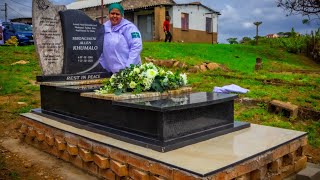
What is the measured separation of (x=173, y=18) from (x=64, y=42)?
22.9 meters

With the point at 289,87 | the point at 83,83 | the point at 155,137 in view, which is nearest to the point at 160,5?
the point at 289,87

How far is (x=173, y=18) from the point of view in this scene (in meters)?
28.4

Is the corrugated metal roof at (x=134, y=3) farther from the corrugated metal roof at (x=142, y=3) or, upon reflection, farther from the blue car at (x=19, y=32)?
the blue car at (x=19, y=32)

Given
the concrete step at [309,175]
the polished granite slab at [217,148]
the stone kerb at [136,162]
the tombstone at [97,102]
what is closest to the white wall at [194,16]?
the tombstone at [97,102]

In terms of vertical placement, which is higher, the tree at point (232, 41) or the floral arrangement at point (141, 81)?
the tree at point (232, 41)

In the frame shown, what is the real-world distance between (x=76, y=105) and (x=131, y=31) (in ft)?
5.20

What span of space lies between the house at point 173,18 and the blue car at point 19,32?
319 inches

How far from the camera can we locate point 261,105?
26.7 ft

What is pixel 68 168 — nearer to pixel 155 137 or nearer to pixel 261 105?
pixel 155 137

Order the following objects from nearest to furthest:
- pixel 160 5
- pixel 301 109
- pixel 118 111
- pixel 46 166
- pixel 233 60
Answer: pixel 118 111 → pixel 46 166 → pixel 301 109 → pixel 233 60 → pixel 160 5

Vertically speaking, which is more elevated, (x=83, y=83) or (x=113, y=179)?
(x=83, y=83)

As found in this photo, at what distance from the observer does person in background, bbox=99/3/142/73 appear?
6102mm

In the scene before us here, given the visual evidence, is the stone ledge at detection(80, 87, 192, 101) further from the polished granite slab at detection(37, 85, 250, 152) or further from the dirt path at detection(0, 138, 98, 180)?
the dirt path at detection(0, 138, 98, 180)

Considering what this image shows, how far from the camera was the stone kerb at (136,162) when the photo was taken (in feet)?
11.7
